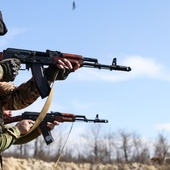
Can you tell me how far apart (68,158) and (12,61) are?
2662 cm

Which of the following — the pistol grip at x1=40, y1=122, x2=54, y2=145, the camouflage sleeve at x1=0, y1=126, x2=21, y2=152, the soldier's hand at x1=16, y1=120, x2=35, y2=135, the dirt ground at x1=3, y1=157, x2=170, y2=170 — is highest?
the dirt ground at x1=3, y1=157, x2=170, y2=170

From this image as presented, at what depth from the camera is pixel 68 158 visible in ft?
99.3

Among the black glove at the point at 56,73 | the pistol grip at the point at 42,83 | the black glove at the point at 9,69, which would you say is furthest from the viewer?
the black glove at the point at 56,73

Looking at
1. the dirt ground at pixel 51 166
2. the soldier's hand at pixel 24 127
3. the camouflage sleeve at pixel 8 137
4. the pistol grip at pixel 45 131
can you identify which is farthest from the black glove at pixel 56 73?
the dirt ground at pixel 51 166

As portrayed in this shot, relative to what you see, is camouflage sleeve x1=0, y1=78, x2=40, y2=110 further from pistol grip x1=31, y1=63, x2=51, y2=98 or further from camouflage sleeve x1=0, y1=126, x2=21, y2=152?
camouflage sleeve x1=0, y1=126, x2=21, y2=152

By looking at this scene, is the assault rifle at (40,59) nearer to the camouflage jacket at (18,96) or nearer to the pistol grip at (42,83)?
the pistol grip at (42,83)

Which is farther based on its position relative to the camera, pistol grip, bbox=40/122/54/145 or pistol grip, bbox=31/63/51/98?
pistol grip, bbox=40/122/54/145

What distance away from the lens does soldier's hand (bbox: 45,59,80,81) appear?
4578 mm

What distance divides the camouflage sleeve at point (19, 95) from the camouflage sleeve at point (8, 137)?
672 millimetres

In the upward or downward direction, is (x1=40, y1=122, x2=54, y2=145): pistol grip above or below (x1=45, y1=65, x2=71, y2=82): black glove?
below

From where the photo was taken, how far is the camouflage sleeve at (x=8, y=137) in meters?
3.91

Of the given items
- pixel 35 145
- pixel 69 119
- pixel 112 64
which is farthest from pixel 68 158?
pixel 112 64

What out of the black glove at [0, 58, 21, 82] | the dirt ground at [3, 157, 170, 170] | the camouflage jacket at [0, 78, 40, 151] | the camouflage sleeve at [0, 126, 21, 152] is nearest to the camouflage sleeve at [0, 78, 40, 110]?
the camouflage jacket at [0, 78, 40, 151]

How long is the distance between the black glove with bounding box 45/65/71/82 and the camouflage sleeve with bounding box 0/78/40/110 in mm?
186
